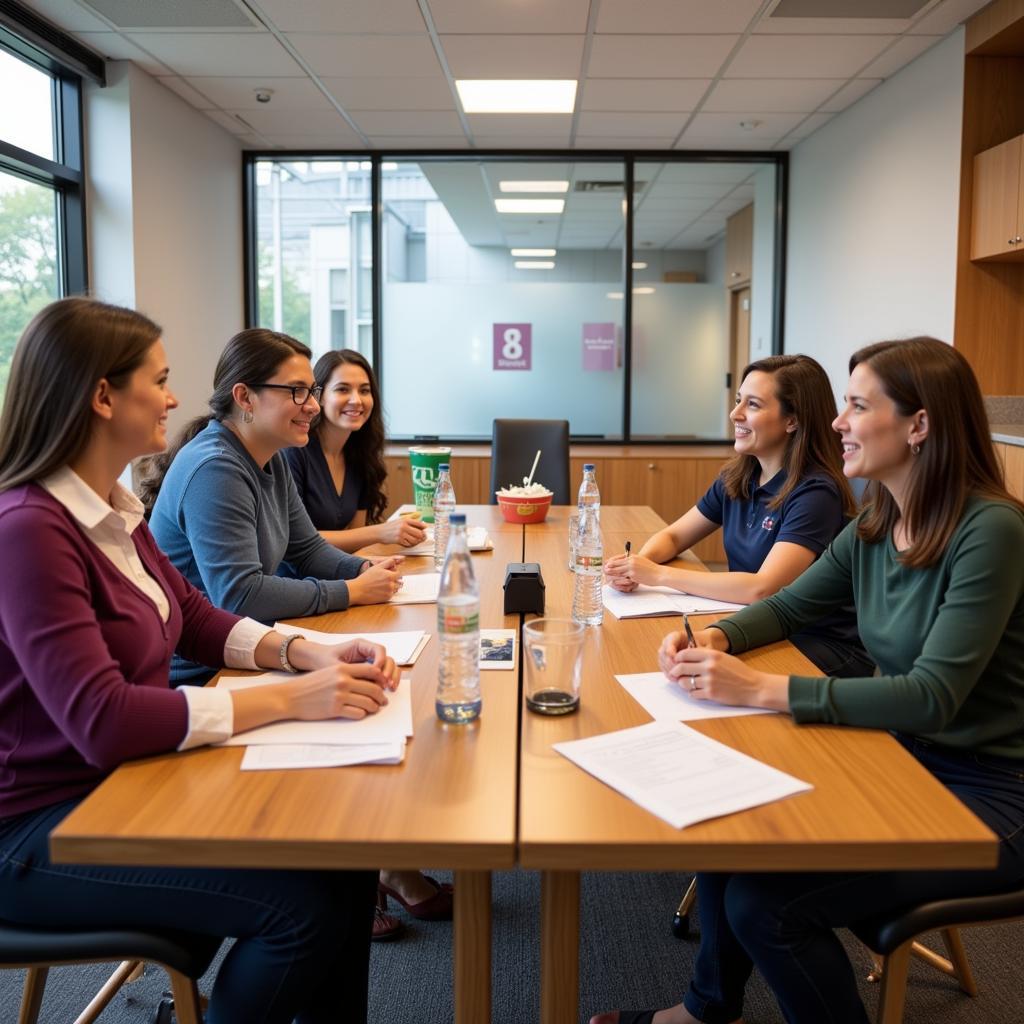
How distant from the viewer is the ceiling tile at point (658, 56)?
3.93m

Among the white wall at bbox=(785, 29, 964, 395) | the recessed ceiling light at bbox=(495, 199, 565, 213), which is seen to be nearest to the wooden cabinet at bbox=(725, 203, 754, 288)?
the white wall at bbox=(785, 29, 964, 395)

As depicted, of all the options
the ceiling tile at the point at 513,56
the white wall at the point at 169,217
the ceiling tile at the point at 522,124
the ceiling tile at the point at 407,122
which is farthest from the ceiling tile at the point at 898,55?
the white wall at the point at 169,217

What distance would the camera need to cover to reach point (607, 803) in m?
1.04

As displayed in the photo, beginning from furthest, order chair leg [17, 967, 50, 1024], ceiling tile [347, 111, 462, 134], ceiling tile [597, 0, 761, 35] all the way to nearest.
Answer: ceiling tile [347, 111, 462, 134]
ceiling tile [597, 0, 761, 35]
chair leg [17, 967, 50, 1024]

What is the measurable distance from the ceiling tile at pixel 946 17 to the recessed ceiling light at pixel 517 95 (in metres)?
1.55

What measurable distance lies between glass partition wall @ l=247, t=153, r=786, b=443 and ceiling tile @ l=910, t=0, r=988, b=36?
2.10 metres

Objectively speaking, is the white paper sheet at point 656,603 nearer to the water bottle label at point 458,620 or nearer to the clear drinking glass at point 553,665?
the clear drinking glass at point 553,665

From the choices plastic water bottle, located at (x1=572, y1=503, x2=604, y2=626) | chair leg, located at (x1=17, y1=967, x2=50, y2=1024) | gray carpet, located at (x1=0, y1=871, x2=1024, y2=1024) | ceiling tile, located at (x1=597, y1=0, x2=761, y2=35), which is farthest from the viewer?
ceiling tile, located at (x1=597, y1=0, x2=761, y2=35)

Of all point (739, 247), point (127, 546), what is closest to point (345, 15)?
point (127, 546)

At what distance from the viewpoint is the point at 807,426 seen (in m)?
2.19

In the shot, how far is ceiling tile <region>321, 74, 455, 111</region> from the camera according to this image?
4.50 metres

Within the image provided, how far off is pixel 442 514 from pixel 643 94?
3078 millimetres

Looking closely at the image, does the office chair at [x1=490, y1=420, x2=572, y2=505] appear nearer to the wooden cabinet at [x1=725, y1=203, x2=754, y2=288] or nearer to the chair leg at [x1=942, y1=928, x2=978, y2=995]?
the chair leg at [x1=942, y1=928, x2=978, y2=995]

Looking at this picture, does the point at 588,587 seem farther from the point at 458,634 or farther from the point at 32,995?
the point at 32,995
